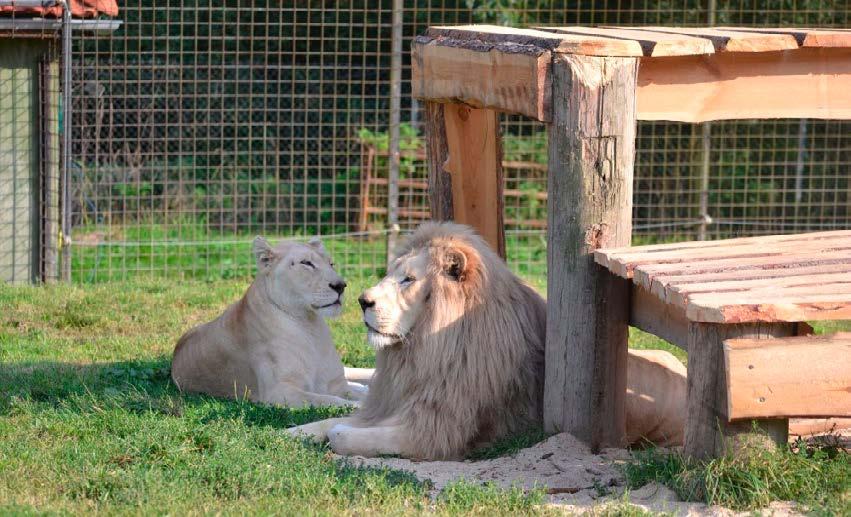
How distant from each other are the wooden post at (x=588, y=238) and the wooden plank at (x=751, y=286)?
2.38 feet

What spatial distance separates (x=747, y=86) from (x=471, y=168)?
1.74 m

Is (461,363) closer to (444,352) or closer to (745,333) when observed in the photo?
(444,352)

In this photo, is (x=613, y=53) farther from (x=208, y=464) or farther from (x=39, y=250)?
(x=39, y=250)

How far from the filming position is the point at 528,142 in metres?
13.8

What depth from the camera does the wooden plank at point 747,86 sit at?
5.40 m

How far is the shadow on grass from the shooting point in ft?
19.8

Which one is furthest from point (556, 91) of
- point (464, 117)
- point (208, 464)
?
point (208, 464)

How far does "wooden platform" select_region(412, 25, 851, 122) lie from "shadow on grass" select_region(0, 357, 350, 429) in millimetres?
1862

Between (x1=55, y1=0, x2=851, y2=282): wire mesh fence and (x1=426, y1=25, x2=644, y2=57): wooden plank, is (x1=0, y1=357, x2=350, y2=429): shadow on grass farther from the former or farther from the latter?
(x1=55, y1=0, x2=851, y2=282): wire mesh fence

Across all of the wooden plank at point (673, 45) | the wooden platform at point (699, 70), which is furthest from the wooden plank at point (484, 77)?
the wooden plank at point (673, 45)

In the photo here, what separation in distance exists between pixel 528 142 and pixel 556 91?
28.3ft

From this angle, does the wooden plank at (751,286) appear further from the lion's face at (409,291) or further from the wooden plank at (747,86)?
the lion's face at (409,291)

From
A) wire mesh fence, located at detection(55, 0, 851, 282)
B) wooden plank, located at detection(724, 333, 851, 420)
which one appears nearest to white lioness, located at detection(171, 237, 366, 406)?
wooden plank, located at detection(724, 333, 851, 420)

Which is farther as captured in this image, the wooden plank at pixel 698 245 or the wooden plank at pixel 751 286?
the wooden plank at pixel 698 245
